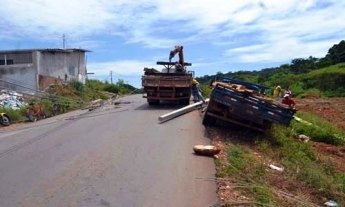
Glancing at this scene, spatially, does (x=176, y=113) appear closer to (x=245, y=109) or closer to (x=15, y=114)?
(x=245, y=109)

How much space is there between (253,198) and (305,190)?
201cm

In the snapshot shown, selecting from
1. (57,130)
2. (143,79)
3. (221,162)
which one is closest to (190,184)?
(221,162)

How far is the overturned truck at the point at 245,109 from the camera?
14.4 meters

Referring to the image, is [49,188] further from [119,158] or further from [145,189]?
[119,158]

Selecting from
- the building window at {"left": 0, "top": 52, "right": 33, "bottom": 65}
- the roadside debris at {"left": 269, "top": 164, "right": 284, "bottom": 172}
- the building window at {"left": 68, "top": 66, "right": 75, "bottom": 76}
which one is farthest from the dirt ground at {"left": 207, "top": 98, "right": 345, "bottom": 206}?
the building window at {"left": 68, "top": 66, "right": 75, "bottom": 76}

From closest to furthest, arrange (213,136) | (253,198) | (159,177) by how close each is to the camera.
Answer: (253,198) < (159,177) < (213,136)

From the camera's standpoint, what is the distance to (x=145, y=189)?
8648 millimetres

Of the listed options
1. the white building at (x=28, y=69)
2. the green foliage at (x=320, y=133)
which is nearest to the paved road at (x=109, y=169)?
the green foliage at (x=320, y=133)

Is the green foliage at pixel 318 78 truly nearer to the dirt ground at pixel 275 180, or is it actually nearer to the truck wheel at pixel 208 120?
the truck wheel at pixel 208 120

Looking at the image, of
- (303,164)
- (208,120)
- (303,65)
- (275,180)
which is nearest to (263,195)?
(275,180)

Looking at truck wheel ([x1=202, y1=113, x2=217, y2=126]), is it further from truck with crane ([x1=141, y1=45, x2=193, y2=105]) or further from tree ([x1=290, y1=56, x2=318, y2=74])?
tree ([x1=290, y1=56, x2=318, y2=74])

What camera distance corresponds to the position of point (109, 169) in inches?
400

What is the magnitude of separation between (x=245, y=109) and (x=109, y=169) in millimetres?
5762

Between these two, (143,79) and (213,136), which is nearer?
(213,136)
